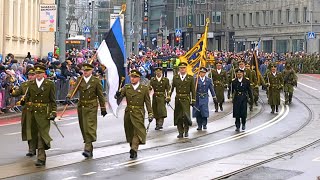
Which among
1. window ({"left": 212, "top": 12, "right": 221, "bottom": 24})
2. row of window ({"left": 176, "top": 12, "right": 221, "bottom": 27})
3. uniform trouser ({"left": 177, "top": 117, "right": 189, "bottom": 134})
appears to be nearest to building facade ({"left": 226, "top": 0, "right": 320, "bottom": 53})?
window ({"left": 212, "top": 12, "right": 221, "bottom": 24})

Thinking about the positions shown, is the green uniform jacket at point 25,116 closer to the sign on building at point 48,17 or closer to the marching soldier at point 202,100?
the marching soldier at point 202,100

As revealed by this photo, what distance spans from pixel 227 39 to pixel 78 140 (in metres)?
87.2

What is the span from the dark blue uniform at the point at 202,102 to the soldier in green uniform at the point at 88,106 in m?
6.79

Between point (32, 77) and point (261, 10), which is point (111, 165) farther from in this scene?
point (261, 10)

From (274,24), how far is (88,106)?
3100 inches

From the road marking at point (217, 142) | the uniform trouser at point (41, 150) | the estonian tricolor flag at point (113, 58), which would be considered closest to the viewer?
the uniform trouser at point (41, 150)

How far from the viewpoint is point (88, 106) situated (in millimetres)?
16875

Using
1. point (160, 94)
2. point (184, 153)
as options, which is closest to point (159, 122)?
point (160, 94)

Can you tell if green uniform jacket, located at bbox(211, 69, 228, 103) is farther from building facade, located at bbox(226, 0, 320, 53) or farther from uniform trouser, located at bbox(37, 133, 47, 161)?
building facade, located at bbox(226, 0, 320, 53)

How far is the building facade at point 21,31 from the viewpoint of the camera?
39.3 metres

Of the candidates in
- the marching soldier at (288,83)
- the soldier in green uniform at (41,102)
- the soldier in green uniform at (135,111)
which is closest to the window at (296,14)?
the marching soldier at (288,83)

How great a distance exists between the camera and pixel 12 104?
27.4 m

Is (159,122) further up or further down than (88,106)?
further down

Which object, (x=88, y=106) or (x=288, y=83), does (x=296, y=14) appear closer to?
(x=288, y=83)
